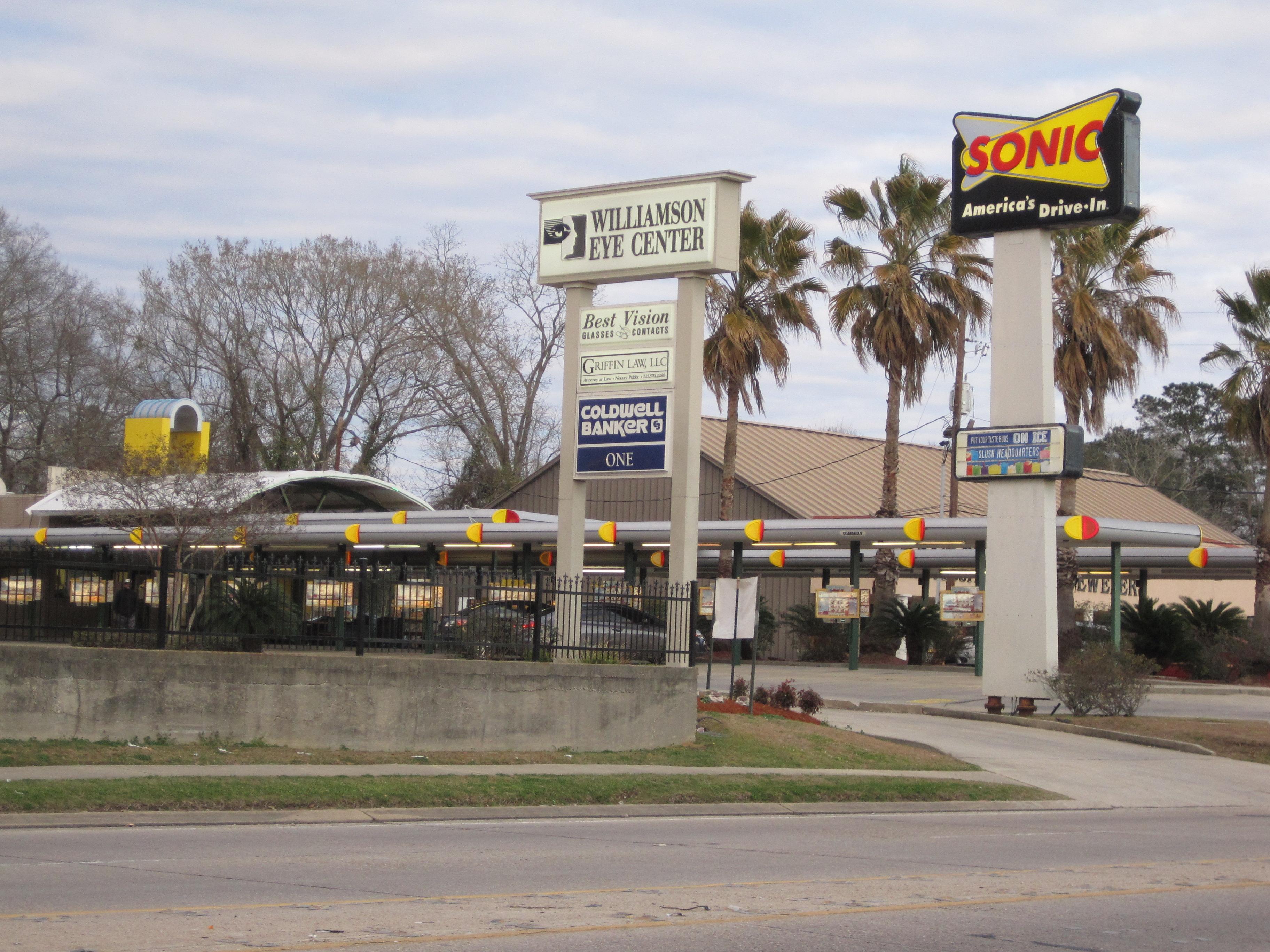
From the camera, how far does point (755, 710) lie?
2200 cm

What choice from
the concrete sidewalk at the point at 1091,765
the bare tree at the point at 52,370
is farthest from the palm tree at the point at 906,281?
the bare tree at the point at 52,370

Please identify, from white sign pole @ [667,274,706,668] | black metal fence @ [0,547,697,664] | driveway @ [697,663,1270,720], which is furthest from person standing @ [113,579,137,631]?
driveway @ [697,663,1270,720]

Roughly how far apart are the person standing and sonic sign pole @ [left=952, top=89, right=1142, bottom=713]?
47.5 ft

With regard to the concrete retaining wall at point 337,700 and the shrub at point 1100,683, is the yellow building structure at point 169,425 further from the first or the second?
the shrub at point 1100,683

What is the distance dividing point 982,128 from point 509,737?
15221mm

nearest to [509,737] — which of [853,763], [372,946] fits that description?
[853,763]

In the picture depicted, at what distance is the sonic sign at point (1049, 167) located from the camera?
973 inches

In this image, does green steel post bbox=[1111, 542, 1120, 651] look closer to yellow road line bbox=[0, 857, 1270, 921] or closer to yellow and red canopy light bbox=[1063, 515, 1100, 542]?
yellow and red canopy light bbox=[1063, 515, 1100, 542]

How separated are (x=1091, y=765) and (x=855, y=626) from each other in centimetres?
1709

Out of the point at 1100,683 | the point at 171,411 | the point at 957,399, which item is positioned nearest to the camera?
the point at 1100,683

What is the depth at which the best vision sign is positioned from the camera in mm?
20656

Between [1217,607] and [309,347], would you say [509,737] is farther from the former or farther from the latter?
[309,347]

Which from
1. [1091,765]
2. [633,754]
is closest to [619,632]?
[633,754]

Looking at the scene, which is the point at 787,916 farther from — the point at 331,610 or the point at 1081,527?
the point at 1081,527
